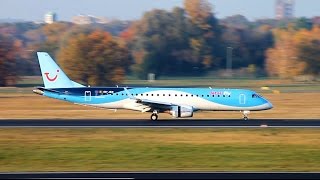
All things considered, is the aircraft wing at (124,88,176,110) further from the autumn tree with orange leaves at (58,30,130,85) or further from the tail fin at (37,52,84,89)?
the autumn tree with orange leaves at (58,30,130,85)

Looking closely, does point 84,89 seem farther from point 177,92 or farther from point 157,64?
point 157,64

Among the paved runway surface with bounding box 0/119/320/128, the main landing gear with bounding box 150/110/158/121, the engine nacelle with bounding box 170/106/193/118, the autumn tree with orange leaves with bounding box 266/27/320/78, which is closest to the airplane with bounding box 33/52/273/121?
the main landing gear with bounding box 150/110/158/121

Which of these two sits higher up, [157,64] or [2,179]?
[157,64]

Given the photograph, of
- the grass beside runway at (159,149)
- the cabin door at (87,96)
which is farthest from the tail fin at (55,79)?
the grass beside runway at (159,149)

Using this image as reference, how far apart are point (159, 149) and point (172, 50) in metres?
97.5

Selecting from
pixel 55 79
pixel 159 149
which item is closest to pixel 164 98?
pixel 55 79

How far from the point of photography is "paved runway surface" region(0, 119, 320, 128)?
4738cm

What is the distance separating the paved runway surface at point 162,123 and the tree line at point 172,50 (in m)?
49.9

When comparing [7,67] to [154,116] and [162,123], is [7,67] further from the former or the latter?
[162,123]

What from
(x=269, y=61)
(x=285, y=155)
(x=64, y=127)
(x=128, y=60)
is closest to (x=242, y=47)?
(x=269, y=61)

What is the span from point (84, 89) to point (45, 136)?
13.4 metres

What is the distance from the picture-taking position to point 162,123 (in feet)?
164

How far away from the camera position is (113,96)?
53906 millimetres

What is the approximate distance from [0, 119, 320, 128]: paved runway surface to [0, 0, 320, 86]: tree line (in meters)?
49.9
